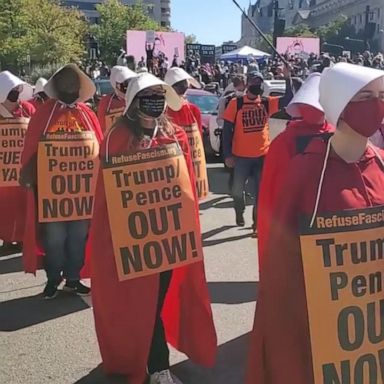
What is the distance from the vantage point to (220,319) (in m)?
5.24

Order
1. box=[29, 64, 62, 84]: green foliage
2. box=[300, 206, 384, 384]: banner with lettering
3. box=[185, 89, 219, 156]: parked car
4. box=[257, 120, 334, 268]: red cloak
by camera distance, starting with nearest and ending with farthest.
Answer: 1. box=[300, 206, 384, 384]: banner with lettering
2. box=[257, 120, 334, 268]: red cloak
3. box=[185, 89, 219, 156]: parked car
4. box=[29, 64, 62, 84]: green foliage

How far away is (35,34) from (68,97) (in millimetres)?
42178

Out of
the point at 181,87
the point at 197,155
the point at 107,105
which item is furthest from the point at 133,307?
the point at 107,105

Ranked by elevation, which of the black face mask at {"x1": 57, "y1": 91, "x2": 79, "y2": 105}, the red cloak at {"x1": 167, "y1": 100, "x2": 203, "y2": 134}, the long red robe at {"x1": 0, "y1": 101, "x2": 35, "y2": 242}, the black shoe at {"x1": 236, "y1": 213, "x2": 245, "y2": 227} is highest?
the black face mask at {"x1": 57, "y1": 91, "x2": 79, "y2": 105}

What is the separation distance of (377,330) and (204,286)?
1.66 metres

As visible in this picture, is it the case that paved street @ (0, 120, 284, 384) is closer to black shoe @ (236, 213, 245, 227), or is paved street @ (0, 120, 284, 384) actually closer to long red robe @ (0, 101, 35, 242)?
long red robe @ (0, 101, 35, 242)

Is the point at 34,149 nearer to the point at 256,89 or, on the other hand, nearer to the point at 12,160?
the point at 12,160

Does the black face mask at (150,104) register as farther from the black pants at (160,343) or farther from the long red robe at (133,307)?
the black pants at (160,343)

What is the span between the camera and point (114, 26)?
69938mm

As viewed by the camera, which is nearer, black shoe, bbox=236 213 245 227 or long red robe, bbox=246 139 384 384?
long red robe, bbox=246 139 384 384

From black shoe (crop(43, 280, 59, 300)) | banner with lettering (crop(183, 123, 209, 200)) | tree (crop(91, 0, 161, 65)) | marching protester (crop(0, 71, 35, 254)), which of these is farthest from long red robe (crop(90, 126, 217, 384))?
tree (crop(91, 0, 161, 65))

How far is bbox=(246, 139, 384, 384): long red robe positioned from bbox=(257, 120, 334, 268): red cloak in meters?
0.10

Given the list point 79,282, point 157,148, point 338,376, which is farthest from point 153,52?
point 338,376

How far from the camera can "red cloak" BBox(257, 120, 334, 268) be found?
295 centimetres
